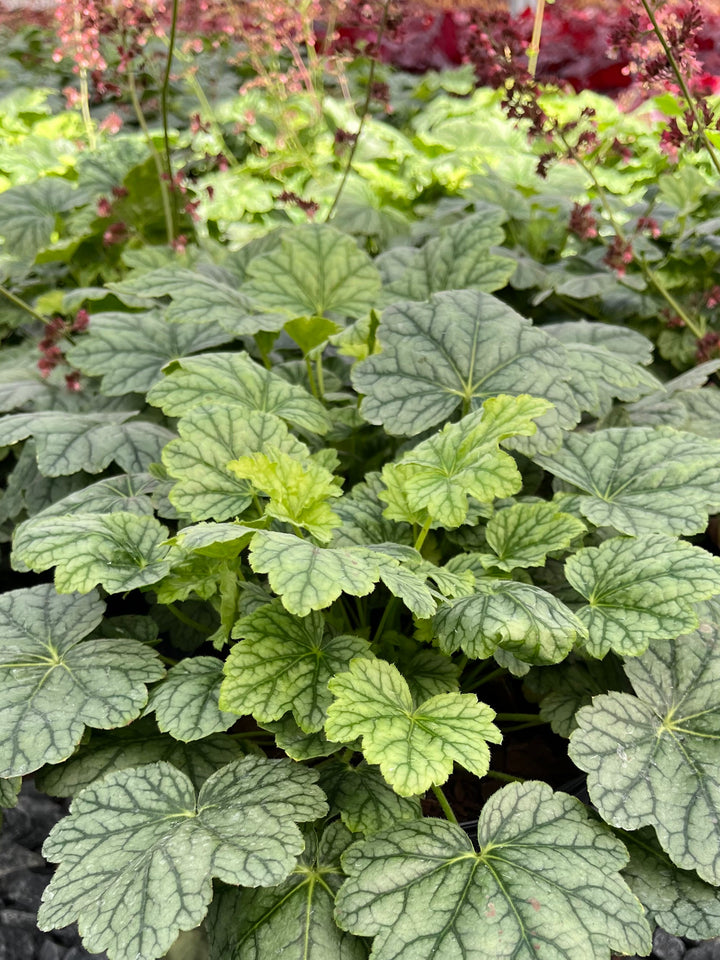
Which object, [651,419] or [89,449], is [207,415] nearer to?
[89,449]

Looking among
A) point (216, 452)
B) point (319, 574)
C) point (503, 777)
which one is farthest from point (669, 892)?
point (216, 452)

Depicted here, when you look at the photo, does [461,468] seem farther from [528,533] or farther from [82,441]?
[82,441]

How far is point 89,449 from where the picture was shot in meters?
1.66

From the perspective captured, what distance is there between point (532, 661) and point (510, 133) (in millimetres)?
2923

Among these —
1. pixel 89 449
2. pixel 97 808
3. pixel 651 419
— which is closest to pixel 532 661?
pixel 97 808

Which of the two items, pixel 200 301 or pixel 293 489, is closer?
pixel 293 489

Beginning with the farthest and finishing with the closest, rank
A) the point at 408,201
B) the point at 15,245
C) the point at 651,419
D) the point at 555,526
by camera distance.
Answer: the point at 408,201 < the point at 15,245 < the point at 651,419 < the point at 555,526

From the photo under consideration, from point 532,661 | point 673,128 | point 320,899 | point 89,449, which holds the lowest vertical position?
point 320,899

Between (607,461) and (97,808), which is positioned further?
(607,461)

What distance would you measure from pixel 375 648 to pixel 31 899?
2.21 ft

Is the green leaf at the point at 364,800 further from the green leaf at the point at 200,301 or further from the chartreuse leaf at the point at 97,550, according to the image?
the green leaf at the point at 200,301

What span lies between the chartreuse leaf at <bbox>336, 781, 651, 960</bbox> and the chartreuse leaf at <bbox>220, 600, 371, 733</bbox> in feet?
0.65

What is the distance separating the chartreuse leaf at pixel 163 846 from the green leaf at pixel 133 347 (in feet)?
2.92

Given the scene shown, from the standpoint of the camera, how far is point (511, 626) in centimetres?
110
